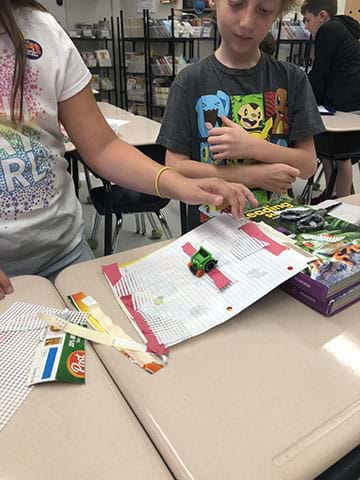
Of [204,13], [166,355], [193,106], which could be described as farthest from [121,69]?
[166,355]

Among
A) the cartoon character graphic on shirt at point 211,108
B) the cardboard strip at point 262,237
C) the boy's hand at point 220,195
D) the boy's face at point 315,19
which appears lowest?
→ the cardboard strip at point 262,237

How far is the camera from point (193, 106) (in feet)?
3.49

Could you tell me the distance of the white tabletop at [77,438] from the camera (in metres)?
0.41

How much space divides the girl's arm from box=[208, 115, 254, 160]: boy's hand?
0.18 m

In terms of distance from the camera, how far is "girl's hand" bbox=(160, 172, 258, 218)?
73cm

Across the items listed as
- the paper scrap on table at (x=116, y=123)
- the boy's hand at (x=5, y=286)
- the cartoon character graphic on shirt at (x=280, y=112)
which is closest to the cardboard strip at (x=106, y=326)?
the boy's hand at (x=5, y=286)

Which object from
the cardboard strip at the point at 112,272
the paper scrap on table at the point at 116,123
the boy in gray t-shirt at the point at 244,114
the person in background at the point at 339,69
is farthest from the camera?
the person in background at the point at 339,69

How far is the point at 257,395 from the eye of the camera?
0.50 metres

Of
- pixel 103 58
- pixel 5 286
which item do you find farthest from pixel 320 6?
pixel 5 286

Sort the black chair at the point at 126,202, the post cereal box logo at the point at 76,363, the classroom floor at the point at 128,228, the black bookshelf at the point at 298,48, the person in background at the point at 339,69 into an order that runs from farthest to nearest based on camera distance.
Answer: the black bookshelf at the point at 298,48
the person in background at the point at 339,69
the classroom floor at the point at 128,228
the black chair at the point at 126,202
the post cereal box logo at the point at 76,363

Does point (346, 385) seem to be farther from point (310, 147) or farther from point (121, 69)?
point (121, 69)

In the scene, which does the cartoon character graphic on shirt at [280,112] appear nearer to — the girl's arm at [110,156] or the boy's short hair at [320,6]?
the girl's arm at [110,156]

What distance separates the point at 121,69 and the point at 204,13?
1.09 meters

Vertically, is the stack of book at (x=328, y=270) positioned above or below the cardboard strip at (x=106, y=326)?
above
